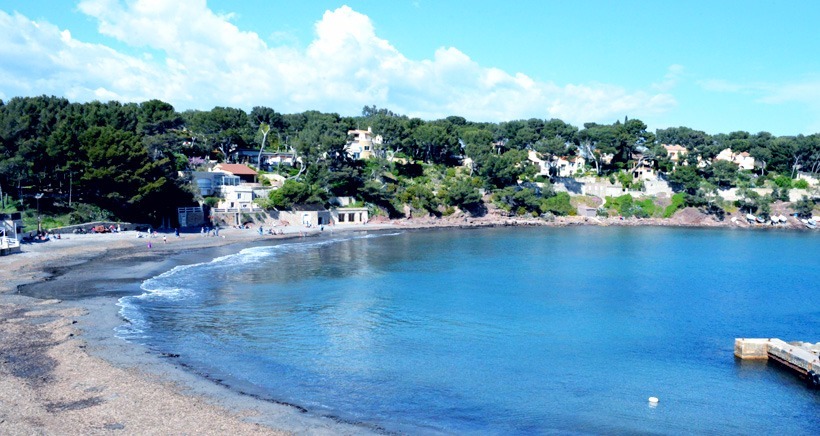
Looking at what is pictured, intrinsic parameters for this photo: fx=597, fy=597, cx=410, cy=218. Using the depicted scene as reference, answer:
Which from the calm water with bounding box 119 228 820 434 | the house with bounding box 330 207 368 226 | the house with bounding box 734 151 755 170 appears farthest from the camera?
the house with bounding box 734 151 755 170

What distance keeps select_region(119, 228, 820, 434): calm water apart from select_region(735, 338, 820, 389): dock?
22.6 inches

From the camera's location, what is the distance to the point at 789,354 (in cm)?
2589

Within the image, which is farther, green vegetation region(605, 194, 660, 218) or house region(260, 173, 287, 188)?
green vegetation region(605, 194, 660, 218)

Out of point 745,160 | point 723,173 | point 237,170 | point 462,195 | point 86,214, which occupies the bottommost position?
point 86,214

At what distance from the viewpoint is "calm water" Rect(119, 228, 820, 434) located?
69.1 ft

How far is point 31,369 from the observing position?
22.1 metres

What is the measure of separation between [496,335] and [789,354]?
42.3 feet

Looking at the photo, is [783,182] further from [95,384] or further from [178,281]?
[95,384]

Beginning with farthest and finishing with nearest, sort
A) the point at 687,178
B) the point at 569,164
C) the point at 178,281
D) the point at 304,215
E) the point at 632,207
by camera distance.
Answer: the point at 569,164 → the point at 632,207 → the point at 687,178 → the point at 304,215 → the point at 178,281

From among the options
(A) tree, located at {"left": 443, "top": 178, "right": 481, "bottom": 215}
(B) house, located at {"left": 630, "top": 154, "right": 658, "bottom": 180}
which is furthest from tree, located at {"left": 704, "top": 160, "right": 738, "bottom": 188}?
(A) tree, located at {"left": 443, "top": 178, "right": 481, "bottom": 215}

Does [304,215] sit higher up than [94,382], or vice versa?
[304,215]

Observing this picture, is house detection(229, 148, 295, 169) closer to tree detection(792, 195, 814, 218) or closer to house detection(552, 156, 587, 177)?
house detection(552, 156, 587, 177)

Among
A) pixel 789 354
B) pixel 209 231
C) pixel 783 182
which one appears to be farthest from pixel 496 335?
pixel 783 182

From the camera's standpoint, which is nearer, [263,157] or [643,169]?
Answer: [263,157]
